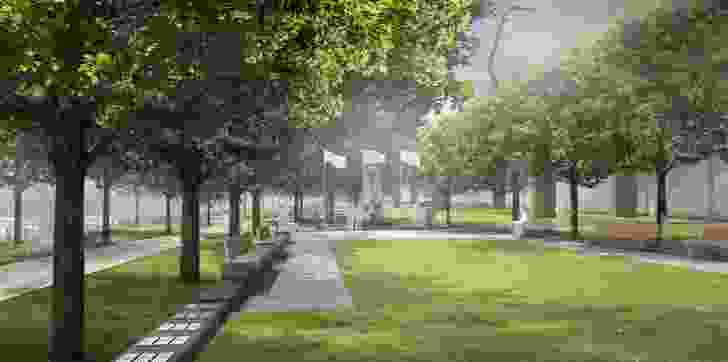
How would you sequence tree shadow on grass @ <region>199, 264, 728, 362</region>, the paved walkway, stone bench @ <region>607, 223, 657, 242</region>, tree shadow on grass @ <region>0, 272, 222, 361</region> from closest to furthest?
tree shadow on grass @ <region>199, 264, 728, 362</region> < tree shadow on grass @ <region>0, 272, 222, 361</region> < the paved walkway < stone bench @ <region>607, 223, 657, 242</region>

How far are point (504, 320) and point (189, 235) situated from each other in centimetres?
785

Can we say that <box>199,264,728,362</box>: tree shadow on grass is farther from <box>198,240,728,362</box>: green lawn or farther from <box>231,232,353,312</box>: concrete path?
<box>231,232,353,312</box>: concrete path

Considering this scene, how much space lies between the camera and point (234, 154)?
48.3 ft

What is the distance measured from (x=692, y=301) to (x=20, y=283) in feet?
49.9

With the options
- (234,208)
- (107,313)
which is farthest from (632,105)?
(107,313)

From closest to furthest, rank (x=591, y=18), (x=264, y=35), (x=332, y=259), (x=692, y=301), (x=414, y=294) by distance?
1. (x=264, y=35)
2. (x=692, y=301)
3. (x=414, y=294)
4. (x=332, y=259)
5. (x=591, y=18)

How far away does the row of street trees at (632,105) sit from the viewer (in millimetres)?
23359

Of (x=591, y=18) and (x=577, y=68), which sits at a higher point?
(x=591, y=18)

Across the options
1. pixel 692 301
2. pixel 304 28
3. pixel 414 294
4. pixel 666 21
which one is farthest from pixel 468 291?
pixel 666 21

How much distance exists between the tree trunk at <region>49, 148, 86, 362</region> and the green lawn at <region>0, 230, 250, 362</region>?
1.93 feet

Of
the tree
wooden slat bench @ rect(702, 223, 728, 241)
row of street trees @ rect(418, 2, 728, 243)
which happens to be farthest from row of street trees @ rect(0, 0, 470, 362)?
wooden slat bench @ rect(702, 223, 728, 241)

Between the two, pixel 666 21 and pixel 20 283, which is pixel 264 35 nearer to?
pixel 20 283

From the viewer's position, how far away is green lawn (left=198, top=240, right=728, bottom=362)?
8.20 meters

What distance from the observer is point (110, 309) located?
11.0 meters
